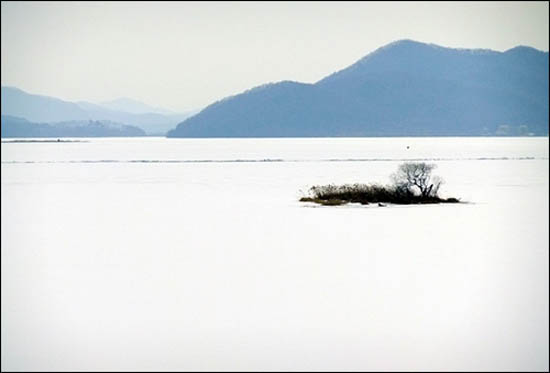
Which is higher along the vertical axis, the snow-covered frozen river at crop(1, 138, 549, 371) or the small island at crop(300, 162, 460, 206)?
the small island at crop(300, 162, 460, 206)

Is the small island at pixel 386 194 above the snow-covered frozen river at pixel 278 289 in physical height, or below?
above

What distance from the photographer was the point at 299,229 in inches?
939

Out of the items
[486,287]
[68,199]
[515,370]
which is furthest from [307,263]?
[68,199]

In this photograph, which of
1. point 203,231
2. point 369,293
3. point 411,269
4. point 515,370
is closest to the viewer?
point 515,370

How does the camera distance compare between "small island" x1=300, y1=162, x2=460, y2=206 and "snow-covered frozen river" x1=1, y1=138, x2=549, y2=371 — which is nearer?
"snow-covered frozen river" x1=1, y1=138, x2=549, y2=371

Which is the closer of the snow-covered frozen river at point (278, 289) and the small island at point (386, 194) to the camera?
the snow-covered frozen river at point (278, 289)

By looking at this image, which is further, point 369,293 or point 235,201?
point 235,201

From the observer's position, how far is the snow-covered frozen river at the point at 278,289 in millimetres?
11594

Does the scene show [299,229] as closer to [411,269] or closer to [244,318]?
[411,269]

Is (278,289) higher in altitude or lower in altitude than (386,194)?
lower

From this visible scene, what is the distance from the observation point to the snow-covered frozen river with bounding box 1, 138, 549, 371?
38.0ft

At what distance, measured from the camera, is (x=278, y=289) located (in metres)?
15.2

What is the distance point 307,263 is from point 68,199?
2140cm

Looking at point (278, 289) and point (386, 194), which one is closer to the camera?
point (278, 289)
